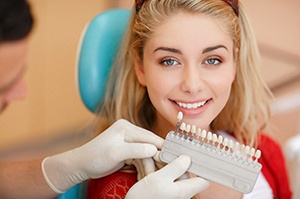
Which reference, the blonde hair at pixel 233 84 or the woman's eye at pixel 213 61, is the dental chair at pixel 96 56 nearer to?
the blonde hair at pixel 233 84

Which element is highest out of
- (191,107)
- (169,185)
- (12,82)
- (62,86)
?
(12,82)

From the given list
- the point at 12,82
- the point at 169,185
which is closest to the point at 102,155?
the point at 169,185

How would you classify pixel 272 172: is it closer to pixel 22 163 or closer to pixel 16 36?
pixel 22 163

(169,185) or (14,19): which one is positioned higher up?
(14,19)

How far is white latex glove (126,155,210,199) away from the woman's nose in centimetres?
15

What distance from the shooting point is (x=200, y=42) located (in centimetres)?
101

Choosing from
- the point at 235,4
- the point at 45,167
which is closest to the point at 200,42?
the point at 235,4

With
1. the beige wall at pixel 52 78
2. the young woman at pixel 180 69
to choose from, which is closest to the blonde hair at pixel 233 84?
the young woman at pixel 180 69

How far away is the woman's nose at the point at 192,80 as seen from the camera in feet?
3.31

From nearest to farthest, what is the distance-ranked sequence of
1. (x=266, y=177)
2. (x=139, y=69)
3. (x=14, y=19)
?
1. (x=14, y=19)
2. (x=139, y=69)
3. (x=266, y=177)

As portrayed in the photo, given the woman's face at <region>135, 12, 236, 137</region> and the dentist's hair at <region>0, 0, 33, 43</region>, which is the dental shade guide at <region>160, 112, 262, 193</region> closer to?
the woman's face at <region>135, 12, 236, 137</region>

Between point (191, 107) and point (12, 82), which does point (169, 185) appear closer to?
point (191, 107)

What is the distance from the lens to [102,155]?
3.31 feet

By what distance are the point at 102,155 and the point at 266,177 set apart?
0.53 meters
